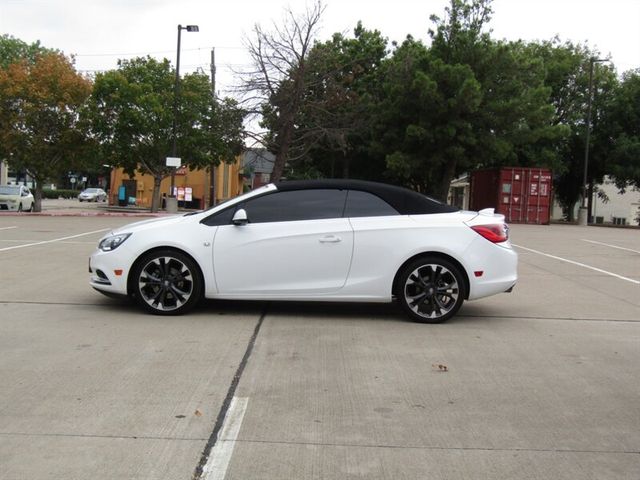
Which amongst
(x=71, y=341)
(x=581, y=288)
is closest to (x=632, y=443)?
(x=71, y=341)

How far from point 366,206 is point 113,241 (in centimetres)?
292

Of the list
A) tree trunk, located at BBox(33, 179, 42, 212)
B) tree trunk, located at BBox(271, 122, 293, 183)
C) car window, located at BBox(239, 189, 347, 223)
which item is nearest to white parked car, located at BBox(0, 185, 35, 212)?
tree trunk, located at BBox(33, 179, 42, 212)

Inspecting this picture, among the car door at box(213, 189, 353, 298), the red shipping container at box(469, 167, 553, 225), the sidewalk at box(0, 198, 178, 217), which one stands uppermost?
the red shipping container at box(469, 167, 553, 225)

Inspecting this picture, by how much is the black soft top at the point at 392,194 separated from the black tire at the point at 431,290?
611 mm

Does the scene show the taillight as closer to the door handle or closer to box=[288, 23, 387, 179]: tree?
the door handle

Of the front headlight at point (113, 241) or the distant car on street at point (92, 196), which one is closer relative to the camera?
the front headlight at point (113, 241)

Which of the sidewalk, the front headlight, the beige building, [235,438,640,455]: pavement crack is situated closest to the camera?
[235,438,640,455]: pavement crack

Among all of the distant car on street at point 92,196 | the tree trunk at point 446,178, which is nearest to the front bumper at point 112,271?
the tree trunk at point 446,178

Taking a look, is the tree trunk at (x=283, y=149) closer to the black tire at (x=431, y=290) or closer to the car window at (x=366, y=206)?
the car window at (x=366, y=206)

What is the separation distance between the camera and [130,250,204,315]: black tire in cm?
734

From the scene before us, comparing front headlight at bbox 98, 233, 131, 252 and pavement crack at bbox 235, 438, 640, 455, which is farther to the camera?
front headlight at bbox 98, 233, 131, 252

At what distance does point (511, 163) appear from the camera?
3938cm

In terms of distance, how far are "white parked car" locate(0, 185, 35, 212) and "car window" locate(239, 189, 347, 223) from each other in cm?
2802

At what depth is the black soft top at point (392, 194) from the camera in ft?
24.9
